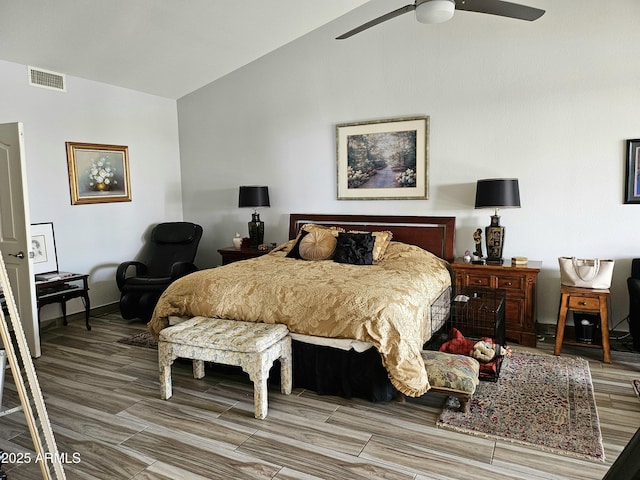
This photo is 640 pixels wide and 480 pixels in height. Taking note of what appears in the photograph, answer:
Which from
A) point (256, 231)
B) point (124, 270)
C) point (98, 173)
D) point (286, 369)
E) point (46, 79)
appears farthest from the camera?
point (256, 231)

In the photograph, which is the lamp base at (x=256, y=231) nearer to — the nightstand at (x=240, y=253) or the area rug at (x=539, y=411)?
the nightstand at (x=240, y=253)

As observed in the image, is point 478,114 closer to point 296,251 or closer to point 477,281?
point 477,281

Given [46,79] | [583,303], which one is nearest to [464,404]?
[583,303]

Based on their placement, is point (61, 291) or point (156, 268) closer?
point (61, 291)

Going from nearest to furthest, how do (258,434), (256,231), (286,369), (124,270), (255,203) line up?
(258,434)
(286,369)
(124,270)
(255,203)
(256,231)

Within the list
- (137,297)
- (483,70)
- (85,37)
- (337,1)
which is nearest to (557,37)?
(483,70)

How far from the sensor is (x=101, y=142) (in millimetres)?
5758

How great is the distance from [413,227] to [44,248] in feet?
13.3

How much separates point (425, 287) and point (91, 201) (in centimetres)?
412

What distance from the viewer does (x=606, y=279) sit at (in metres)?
3.99

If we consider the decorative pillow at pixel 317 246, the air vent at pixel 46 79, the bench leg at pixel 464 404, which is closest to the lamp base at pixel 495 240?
the decorative pillow at pixel 317 246

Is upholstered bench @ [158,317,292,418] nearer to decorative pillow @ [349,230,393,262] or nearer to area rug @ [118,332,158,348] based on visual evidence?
area rug @ [118,332,158,348]

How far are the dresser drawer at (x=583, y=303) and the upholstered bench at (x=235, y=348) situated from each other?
2.49 m

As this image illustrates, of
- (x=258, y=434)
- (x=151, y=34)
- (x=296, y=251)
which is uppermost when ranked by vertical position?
(x=151, y=34)
